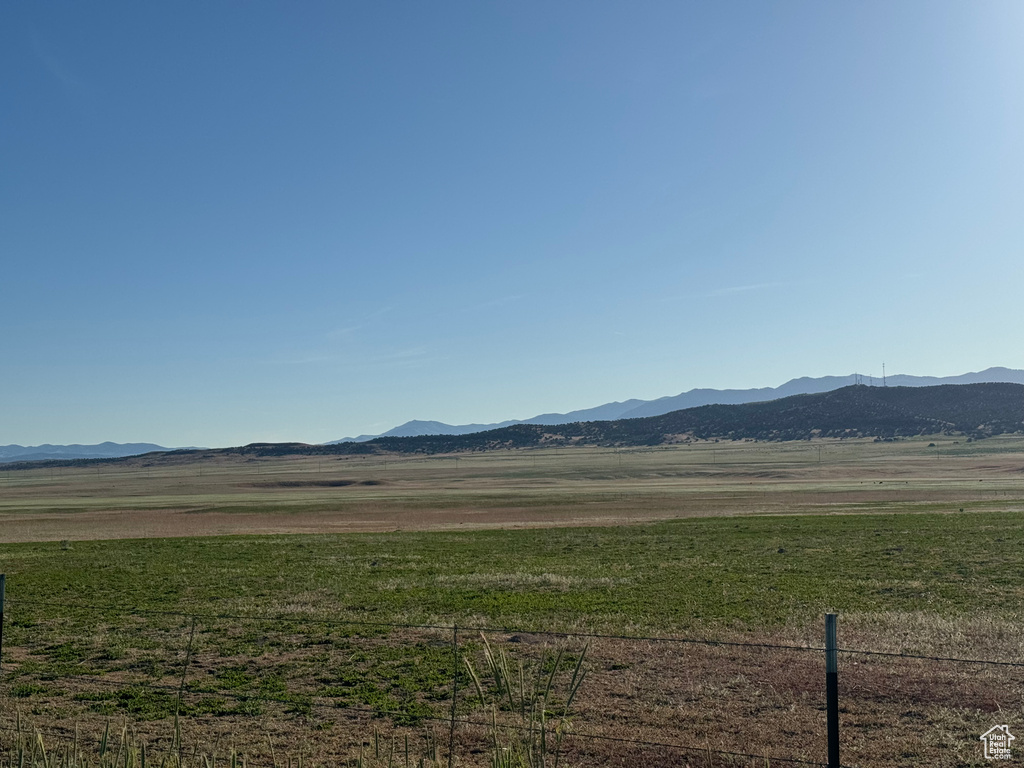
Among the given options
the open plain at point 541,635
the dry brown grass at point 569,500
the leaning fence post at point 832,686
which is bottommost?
Result: the dry brown grass at point 569,500

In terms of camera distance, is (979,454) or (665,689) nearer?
(665,689)

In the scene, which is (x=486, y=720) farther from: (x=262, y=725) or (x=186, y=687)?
(x=186, y=687)

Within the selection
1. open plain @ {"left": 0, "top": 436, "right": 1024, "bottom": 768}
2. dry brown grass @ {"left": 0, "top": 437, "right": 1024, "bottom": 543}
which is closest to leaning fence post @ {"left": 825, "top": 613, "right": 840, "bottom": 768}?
open plain @ {"left": 0, "top": 436, "right": 1024, "bottom": 768}

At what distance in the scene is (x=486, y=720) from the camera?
11867 millimetres

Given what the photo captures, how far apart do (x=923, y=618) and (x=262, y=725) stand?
49.6ft

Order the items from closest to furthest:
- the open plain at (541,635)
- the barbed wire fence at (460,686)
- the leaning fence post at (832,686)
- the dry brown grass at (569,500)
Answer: the leaning fence post at (832,686) → the barbed wire fence at (460,686) → the open plain at (541,635) → the dry brown grass at (569,500)

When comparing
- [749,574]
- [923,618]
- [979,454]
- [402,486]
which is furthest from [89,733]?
[979,454]

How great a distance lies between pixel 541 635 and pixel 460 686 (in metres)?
3.87

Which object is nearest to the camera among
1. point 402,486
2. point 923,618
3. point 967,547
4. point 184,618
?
point 923,618

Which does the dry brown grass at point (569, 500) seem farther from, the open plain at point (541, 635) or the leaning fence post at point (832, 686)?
the leaning fence post at point (832, 686)

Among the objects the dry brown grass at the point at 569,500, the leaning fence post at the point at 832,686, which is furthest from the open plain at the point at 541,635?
the dry brown grass at the point at 569,500

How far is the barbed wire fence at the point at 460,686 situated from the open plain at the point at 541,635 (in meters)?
0.07

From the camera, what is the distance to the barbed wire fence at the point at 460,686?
416 inches

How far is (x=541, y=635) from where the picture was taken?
17656 millimetres
